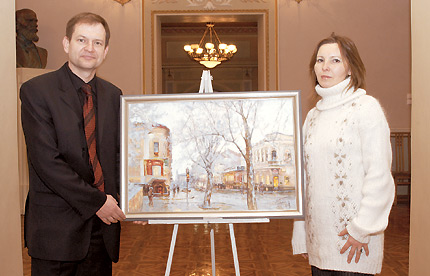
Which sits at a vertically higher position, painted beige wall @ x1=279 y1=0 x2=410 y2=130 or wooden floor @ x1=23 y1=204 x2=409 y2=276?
painted beige wall @ x1=279 y1=0 x2=410 y2=130

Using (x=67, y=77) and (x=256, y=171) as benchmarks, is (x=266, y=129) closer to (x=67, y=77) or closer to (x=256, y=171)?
(x=256, y=171)

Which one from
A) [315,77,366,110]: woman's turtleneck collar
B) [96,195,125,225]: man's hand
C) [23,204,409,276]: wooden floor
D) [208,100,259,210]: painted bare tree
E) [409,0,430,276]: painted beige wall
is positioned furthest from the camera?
[23,204,409,276]: wooden floor

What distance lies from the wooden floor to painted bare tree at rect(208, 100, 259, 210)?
2.12m

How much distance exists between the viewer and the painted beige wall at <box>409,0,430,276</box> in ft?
8.64

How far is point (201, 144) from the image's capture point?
2.44 m

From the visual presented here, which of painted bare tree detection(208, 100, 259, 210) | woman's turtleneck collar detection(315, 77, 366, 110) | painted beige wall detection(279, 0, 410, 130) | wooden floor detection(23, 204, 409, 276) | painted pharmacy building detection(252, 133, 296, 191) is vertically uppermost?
painted beige wall detection(279, 0, 410, 130)

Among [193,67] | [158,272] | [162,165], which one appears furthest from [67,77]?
[193,67]

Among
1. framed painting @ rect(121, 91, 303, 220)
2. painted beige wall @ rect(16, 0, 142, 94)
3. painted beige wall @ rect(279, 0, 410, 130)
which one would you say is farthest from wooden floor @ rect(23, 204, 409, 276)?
painted beige wall @ rect(16, 0, 142, 94)

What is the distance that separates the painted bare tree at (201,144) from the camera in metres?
2.43

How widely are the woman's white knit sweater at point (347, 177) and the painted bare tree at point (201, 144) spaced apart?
0.51m

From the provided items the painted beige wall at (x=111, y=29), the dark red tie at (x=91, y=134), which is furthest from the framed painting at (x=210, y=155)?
the painted beige wall at (x=111, y=29)

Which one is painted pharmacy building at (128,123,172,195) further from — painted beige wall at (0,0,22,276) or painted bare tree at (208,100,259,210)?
painted beige wall at (0,0,22,276)

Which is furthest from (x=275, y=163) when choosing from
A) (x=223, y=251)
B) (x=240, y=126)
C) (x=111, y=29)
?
(x=111, y=29)

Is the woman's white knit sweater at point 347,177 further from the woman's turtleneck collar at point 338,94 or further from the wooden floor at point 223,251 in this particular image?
the wooden floor at point 223,251
